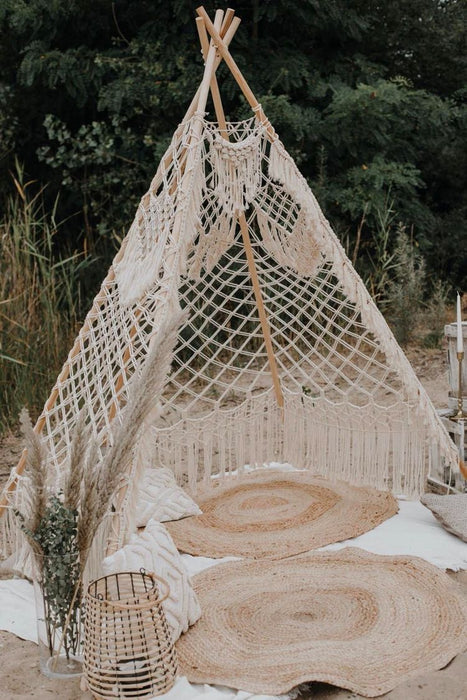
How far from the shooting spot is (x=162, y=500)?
2895 mm

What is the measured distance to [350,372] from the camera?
4.67 meters

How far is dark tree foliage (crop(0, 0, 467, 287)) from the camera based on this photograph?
5090 millimetres

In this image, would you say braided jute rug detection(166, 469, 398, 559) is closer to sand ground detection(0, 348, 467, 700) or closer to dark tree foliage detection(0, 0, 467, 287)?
sand ground detection(0, 348, 467, 700)

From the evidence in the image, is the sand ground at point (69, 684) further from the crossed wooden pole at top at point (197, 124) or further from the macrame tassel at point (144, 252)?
the macrame tassel at point (144, 252)

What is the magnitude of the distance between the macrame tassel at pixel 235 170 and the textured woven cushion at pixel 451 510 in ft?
3.81

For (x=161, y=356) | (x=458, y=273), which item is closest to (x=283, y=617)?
(x=161, y=356)

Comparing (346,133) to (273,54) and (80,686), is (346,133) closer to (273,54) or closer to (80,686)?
(273,54)

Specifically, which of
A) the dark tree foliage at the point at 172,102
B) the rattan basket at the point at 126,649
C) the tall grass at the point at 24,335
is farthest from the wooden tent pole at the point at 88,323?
the dark tree foliage at the point at 172,102

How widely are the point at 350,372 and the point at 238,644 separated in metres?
2.81

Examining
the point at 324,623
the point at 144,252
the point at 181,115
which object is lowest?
the point at 324,623

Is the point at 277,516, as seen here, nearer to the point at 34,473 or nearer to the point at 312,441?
the point at 312,441

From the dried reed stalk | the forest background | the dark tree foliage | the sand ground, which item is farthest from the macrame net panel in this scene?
the dark tree foliage

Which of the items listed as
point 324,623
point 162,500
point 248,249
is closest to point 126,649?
point 324,623

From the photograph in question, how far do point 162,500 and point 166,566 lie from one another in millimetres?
840
